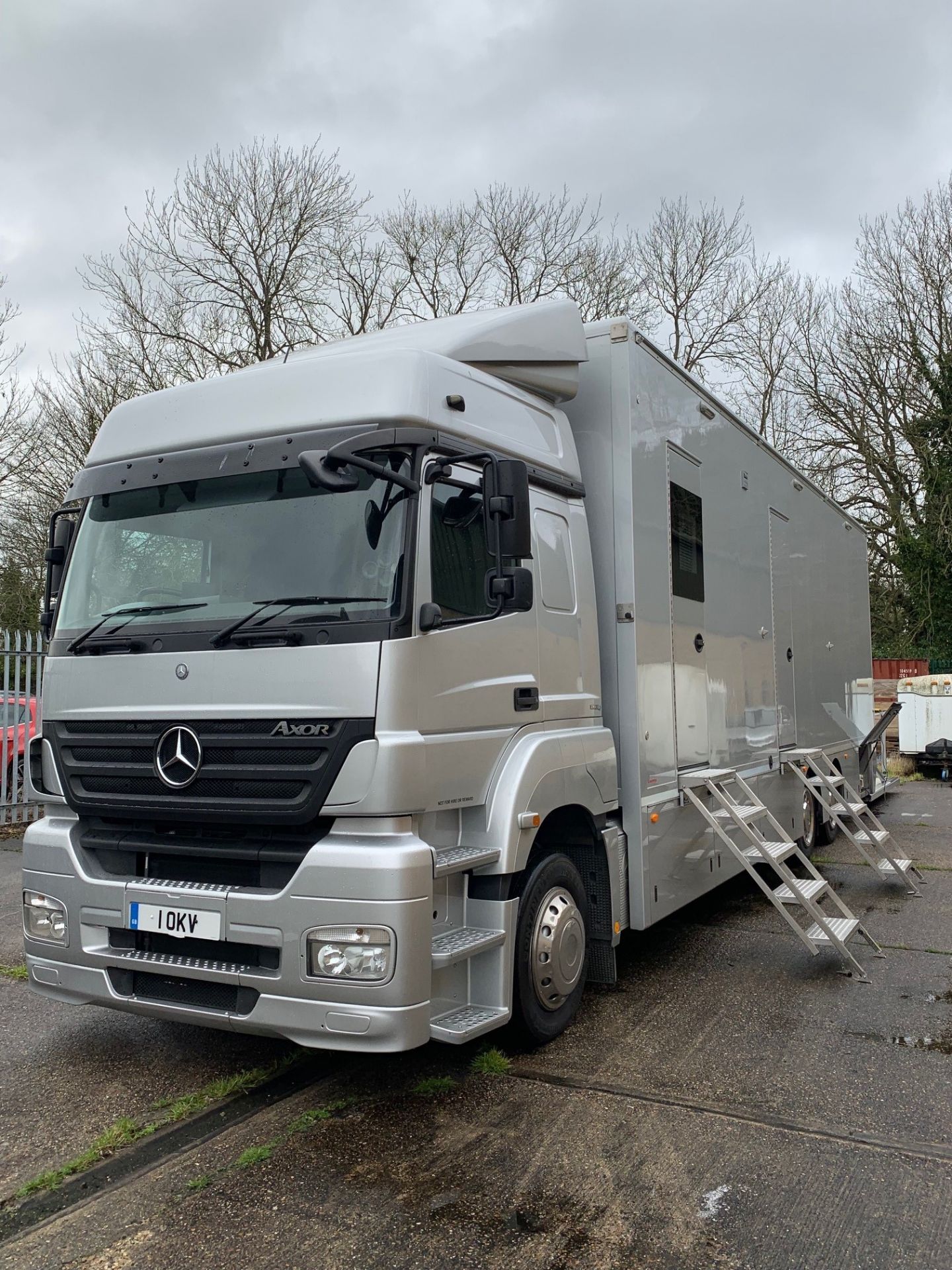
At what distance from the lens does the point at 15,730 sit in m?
9.76

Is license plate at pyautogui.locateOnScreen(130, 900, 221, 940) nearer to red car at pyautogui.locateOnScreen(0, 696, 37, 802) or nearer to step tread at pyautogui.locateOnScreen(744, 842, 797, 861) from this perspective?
step tread at pyautogui.locateOnScreen(744, 842, 797, 861)

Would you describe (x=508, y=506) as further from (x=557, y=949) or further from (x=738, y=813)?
(x=738, y=813)

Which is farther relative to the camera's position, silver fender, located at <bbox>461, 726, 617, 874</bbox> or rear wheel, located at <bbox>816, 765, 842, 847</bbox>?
rear wheel, located at <bbox>816, 765, 842, 847</bbox>

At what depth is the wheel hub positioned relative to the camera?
4.12 meters

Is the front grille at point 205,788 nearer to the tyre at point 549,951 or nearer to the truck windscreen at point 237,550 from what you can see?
the truck windscreen at point 237,550

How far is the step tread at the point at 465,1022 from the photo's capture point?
135 inches

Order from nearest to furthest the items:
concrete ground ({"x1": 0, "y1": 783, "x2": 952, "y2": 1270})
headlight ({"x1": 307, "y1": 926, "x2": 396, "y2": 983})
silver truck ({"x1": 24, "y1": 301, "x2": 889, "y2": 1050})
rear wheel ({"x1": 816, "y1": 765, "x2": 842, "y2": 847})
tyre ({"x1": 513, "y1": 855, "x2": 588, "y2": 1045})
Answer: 1. concrete ground ({"x1": 0, "y1": 783, "x2": 952, "y2": 1270})
2. headlight ({"x1": 307, "y1": 926, "x2": 396, "y2": 983})
3. silver truck ({"x1": 24, "y1": 301, "x2": 889, "y2": 1050})
4. tyre ({"x1": 513, "y1": 855, "x2": 588, "y2": 1045})
5. rear wheel ({"x1": 816, "y1": 765, "x2": 842, "y2": 847})

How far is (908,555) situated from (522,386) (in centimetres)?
2117

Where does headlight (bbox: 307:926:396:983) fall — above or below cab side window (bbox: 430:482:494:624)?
below

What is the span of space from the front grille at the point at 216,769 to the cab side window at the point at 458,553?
2.05 ft

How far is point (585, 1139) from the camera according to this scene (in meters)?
3.49

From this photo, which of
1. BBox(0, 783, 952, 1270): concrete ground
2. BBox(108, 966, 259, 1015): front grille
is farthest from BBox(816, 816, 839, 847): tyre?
BBox(108, 966, 259, 1015): front grille

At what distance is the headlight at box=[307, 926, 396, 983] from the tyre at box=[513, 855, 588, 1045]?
0.87 m

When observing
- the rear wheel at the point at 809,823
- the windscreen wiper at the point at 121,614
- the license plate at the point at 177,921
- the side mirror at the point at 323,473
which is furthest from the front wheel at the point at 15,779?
the side mirror at the point at 323,473
